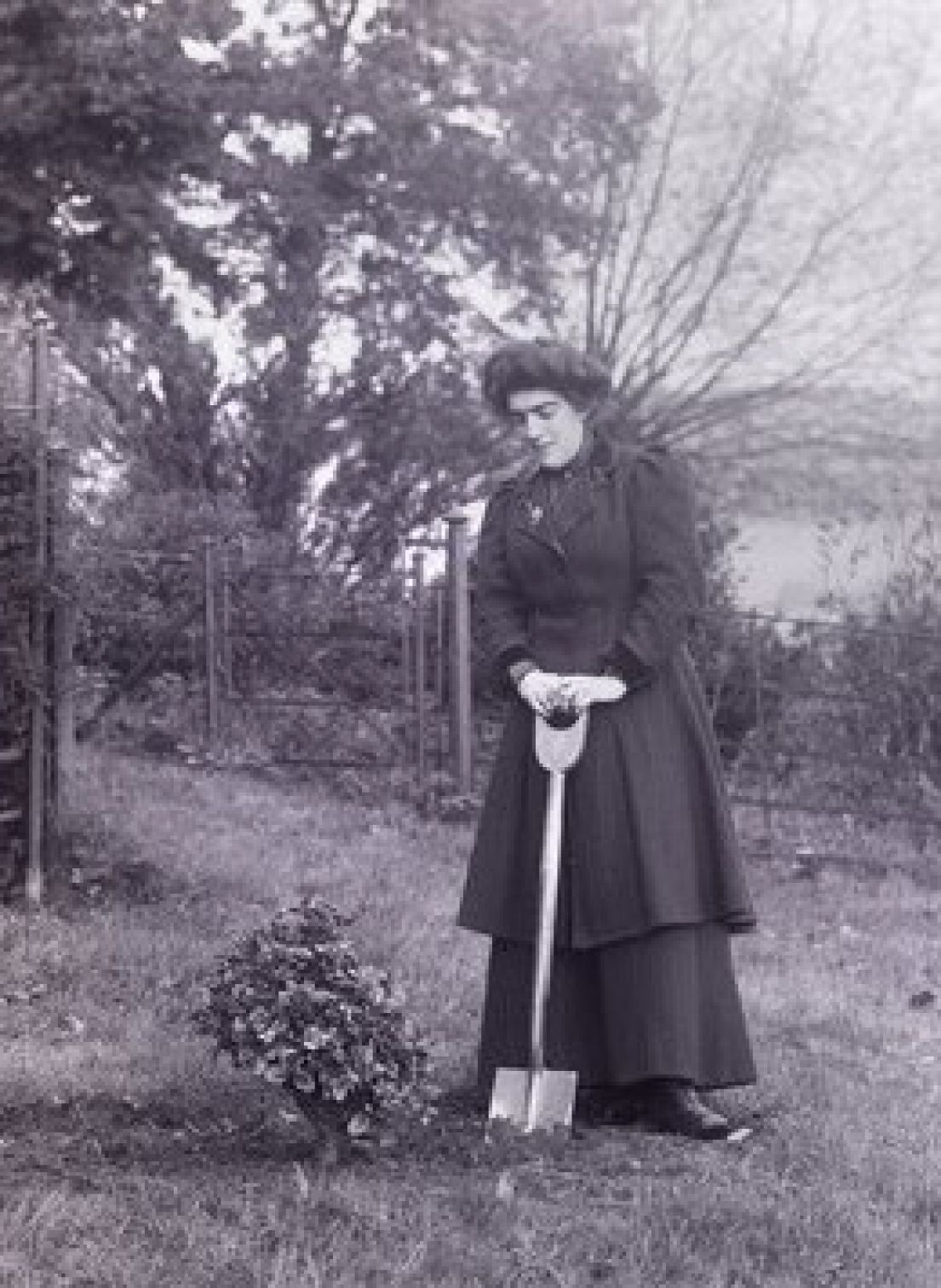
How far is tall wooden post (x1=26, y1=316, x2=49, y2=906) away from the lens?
→ 7.59 metres

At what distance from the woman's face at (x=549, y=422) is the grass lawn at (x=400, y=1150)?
154 centimetres

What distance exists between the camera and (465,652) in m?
11.4

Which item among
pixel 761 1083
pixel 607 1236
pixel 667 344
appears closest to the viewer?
pixel 607 1236

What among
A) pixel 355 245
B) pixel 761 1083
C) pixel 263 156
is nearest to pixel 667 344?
pixel 355 245

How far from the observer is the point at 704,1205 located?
4.46 metres

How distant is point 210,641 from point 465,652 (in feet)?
5.75

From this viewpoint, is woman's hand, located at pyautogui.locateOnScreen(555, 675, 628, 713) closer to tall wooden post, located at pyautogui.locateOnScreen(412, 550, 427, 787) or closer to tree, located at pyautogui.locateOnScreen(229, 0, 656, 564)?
tall wooden post, located at pyautogui.locateOnScreen(412, 550, 427, 787)

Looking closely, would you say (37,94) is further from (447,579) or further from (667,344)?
(667,344)

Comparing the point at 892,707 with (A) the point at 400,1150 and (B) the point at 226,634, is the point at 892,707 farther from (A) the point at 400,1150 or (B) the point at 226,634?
(A) the point at 400,1150

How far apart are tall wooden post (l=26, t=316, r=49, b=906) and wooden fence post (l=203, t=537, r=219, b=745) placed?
430 centimetres

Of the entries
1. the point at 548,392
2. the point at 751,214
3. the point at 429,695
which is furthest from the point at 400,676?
the point at 751,214

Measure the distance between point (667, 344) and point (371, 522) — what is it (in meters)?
6.75

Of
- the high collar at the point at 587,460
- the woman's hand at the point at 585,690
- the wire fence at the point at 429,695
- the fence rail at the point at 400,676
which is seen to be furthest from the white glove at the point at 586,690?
the wire fence at the point at 429,695

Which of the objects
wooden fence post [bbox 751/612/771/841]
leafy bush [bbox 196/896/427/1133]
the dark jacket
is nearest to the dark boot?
the dark jacket
